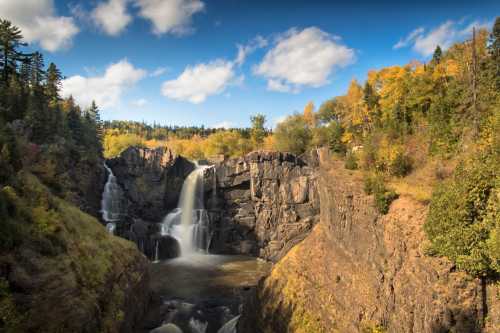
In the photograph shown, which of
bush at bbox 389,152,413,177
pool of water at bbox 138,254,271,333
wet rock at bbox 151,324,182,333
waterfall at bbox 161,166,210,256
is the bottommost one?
pool of water at bbox 138,254,271,333

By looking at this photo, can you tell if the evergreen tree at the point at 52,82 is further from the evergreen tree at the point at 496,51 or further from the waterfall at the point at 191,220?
the evergreen tree at the point at 496,51

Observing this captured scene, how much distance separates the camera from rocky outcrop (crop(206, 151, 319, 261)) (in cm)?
5188

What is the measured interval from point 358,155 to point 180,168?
41.5 m

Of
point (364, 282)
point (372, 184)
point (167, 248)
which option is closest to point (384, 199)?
point (372, 184)

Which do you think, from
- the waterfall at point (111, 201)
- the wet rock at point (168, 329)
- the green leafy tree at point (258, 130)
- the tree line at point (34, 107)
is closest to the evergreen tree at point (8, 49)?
the tree line at point (34, 107)

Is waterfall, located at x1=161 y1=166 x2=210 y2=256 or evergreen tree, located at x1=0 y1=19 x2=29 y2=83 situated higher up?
evergreen tree, located at x1=0 y1=19 x2=29 y2=83

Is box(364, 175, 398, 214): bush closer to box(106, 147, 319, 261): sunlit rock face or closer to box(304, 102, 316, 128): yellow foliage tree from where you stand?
box(106, 147, 319, 261): sunlit rock face

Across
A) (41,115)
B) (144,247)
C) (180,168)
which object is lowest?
(144,247)

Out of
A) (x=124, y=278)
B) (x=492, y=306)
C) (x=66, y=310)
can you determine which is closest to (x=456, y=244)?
(x=492, y=306)

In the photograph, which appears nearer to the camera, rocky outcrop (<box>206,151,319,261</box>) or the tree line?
the tree line

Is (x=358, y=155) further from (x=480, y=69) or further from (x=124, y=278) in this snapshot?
(x=124, y=278)

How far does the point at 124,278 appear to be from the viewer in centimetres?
2189

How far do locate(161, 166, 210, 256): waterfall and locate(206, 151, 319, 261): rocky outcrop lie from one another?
1568mm

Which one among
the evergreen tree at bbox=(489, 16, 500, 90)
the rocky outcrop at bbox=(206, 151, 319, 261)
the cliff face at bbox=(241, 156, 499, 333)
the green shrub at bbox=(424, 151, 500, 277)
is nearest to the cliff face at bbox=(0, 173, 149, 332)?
the cliff face at bbox=(241, 156, 499, 333)
